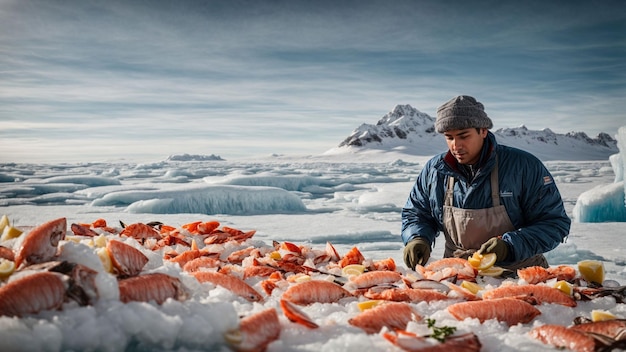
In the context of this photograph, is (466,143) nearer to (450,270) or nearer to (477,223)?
(477,223)

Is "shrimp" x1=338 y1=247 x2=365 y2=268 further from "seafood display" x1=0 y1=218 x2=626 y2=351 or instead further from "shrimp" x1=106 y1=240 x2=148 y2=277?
"shrimp" x1=106 y1=240 x2=148 y2=277

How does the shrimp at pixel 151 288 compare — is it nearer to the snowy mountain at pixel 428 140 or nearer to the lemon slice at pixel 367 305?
the lemon slice at pixel 367 305

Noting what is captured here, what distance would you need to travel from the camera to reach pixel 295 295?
1920 millimetres

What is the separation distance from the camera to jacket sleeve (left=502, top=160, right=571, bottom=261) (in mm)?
3297

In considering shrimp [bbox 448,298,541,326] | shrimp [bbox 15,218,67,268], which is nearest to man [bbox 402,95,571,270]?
shrimp [bbox 448,298,541,326]

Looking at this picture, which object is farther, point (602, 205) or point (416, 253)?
point (602, 205)

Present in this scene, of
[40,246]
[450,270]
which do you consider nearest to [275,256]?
[450,270]

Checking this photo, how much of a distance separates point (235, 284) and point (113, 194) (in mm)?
16534

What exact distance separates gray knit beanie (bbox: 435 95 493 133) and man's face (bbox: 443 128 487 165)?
0.16 feet

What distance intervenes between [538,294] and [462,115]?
5.58ft

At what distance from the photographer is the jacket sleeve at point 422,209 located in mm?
3844

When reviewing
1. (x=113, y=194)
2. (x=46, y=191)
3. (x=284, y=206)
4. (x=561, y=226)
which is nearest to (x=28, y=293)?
(x=561, y=226)

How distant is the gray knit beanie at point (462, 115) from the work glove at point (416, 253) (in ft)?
3.06

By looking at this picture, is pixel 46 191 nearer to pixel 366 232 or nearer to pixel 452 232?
pixel 366 232
